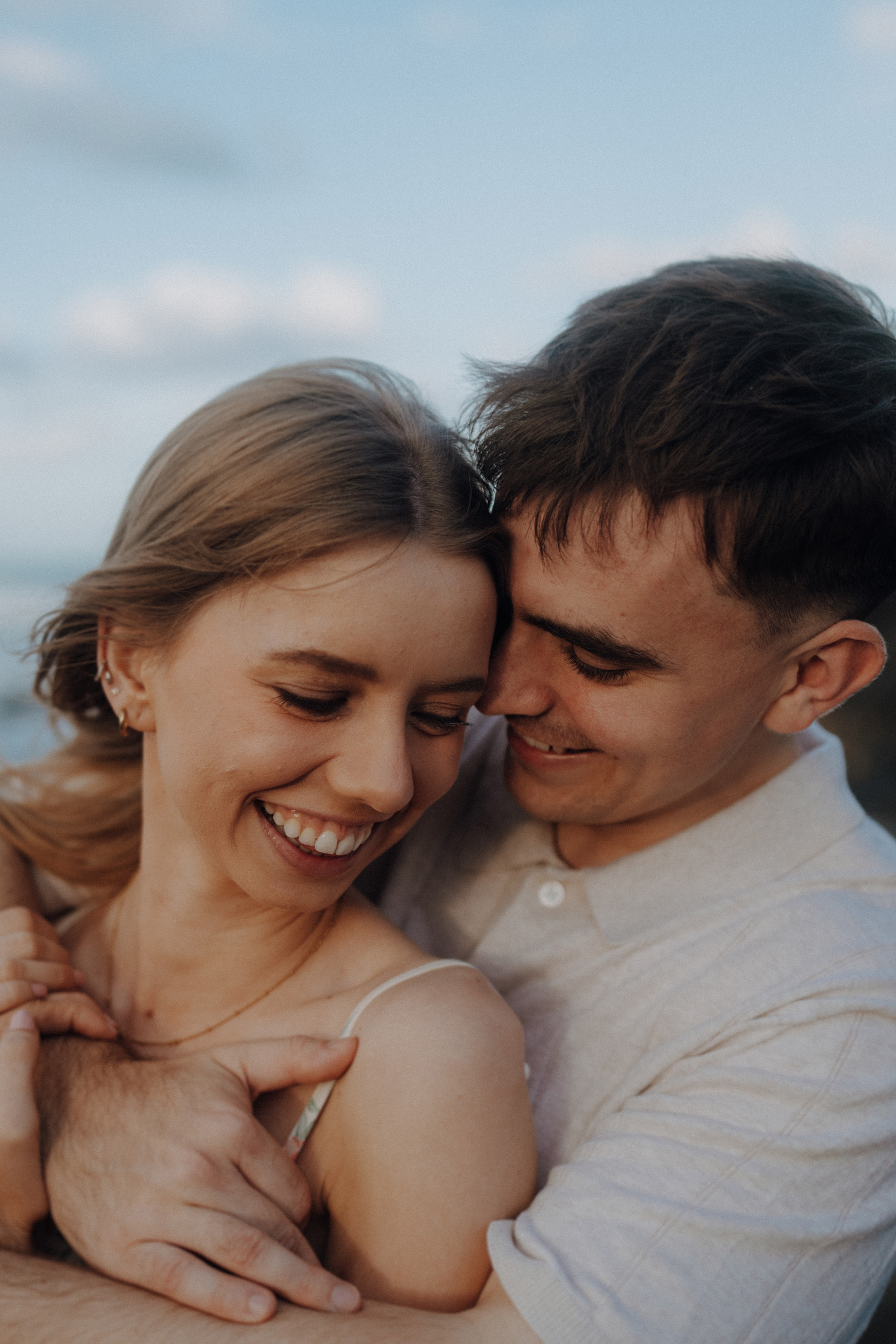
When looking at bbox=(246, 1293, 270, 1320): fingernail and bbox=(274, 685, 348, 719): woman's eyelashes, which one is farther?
bbox=(274, 685, 348, 719): woman's eyelashes

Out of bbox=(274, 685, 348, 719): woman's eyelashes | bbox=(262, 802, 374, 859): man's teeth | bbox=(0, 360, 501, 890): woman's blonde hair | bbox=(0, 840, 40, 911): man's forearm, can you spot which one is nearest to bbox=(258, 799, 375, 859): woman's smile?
bbox=(262, 802, 374, 859): man's teeth

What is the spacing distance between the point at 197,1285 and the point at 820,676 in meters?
1.79

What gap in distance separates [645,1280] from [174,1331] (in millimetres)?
752

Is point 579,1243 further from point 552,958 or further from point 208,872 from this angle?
point 208,872

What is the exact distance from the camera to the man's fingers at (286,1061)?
199 centimetres

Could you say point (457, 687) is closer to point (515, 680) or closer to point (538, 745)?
point (515, 680)

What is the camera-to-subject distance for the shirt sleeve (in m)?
1.68

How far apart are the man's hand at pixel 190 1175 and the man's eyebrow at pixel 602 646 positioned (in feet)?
3.06

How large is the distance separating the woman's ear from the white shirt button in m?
1.00

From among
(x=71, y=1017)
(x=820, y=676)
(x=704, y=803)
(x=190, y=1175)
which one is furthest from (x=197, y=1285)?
(x=820, y=676)

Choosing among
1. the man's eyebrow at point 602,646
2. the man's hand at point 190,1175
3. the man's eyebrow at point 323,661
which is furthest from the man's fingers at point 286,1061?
the man's eyebrow at point 602,646

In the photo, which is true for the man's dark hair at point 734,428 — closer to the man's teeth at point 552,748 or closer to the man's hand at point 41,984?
the man's teeth at point 552,748

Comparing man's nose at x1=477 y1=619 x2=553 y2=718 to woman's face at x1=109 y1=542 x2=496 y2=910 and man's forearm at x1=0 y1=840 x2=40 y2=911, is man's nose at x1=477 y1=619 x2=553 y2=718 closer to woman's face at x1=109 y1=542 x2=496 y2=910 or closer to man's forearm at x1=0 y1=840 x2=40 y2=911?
woman's face at x1=109 y1=542 x2=496 y2=910

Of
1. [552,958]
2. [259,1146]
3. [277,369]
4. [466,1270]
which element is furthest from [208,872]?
[277,369]
